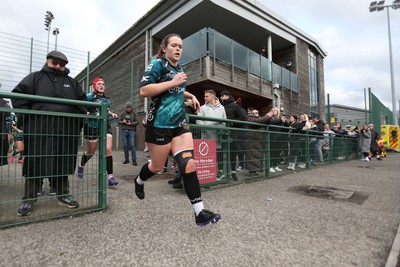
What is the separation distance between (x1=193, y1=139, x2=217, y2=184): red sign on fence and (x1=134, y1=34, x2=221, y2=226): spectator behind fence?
1559mm

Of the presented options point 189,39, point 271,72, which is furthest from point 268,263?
point 271,72

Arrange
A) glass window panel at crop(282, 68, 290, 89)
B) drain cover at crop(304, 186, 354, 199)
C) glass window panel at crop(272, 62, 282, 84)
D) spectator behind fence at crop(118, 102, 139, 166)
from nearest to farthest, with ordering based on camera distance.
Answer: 1. drain cover at crop(304, 186, 354, 199)
2. spectator behind fence at crop(118, 102, 139, 166)
3. glass window panel at crop(272, 62, 282, 84)
4. glass window panel at crop(282, 68, 290, 89)

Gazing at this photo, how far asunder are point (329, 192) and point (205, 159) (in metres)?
2.24

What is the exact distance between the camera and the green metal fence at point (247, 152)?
13.6 ft

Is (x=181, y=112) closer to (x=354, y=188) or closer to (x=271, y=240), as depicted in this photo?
(x=271, y=240)

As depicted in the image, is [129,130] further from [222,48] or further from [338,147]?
[338,147]

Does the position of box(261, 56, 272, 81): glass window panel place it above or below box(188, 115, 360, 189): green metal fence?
above

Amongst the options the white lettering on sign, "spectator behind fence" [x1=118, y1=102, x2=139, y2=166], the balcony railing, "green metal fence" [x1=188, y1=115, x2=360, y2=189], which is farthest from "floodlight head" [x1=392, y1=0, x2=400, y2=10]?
the white lettering on sign

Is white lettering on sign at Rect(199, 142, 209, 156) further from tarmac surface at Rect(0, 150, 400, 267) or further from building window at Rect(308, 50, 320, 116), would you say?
building window at Rect(308, 50, 320, 116)

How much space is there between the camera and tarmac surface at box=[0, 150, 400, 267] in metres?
1.80

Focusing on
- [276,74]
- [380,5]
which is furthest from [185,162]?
[380,5]

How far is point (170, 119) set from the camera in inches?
90.9

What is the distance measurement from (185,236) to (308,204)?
202cm

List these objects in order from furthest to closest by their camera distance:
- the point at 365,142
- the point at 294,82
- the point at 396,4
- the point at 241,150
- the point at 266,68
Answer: the point at 396,4 < the point at 294,82 < the point at 266,68 < the point at 365,142 < the point at 241,150
